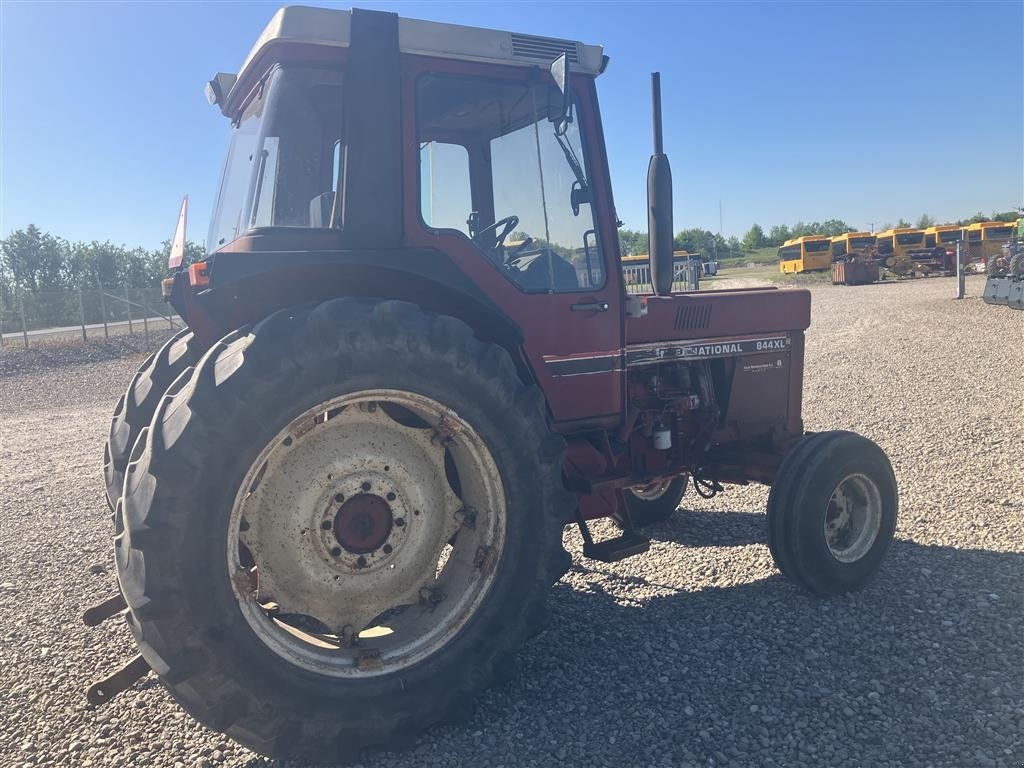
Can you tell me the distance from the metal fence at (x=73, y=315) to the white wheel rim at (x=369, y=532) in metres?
20.8

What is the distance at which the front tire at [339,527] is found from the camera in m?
2.51

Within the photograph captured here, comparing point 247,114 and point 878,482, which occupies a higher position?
point 247,114

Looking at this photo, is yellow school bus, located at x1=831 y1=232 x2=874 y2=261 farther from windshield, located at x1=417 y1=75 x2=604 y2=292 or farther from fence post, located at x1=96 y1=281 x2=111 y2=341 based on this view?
windshield, located at x1=417 y1=75 x2=604 y2=292

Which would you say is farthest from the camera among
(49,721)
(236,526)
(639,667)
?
(639,667)

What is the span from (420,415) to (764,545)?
2918mm

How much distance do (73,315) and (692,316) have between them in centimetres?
2417

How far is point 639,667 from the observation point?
3443mm

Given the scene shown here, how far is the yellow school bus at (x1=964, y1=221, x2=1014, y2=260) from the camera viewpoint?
1645 inches

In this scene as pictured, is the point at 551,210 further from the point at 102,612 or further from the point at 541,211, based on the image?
the point at 102,612

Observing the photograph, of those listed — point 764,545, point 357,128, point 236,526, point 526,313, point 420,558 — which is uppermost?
point 357,128

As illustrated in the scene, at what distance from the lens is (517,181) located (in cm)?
381

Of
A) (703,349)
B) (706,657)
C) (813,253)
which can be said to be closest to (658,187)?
(703,349)

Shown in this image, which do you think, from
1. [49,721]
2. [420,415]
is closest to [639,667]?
[420,415]

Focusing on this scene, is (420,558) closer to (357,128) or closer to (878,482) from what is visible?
(357,128)
